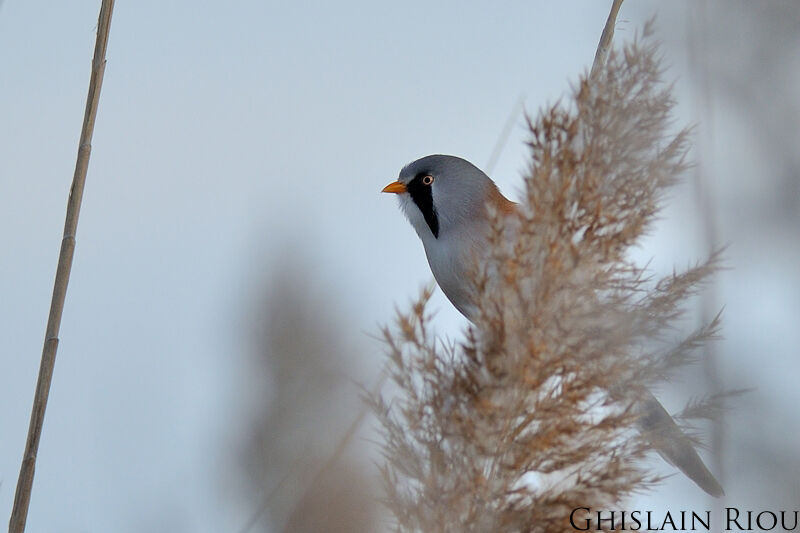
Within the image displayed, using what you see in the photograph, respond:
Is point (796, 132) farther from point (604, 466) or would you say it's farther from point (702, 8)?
point (604, 466)

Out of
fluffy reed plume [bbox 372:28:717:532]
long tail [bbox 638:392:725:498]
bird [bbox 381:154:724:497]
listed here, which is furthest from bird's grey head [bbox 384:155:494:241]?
fluffy reed plume [bbox 372:28:717:532]

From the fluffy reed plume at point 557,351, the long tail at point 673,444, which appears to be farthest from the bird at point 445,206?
the fluffy reed plume at point 557,351

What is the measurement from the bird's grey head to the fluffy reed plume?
84 cm

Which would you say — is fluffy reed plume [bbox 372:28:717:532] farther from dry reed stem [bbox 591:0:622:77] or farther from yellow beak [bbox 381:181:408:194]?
yellow beak [bbox 381:181:408:194]

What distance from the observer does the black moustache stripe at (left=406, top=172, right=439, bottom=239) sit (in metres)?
1.56

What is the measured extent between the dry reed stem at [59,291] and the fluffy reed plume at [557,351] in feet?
0.89

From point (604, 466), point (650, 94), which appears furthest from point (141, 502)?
point (650, 94)

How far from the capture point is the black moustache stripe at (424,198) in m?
1.56

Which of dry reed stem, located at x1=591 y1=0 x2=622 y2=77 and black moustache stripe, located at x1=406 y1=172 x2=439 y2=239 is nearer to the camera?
dry reed stem, located at x1=591 y1=0 x2=622 y2=77

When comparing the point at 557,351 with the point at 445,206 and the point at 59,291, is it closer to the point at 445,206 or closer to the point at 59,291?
the point at 59,291

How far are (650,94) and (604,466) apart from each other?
0.30 meters

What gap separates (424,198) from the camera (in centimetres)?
157

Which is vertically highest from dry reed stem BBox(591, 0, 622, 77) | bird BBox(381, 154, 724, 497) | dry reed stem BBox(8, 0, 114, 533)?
bird BBox(381, 154, 724, 497)

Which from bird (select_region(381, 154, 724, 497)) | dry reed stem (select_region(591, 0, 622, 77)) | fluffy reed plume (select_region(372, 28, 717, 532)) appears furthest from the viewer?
bird (select_region(381, 154, 724, 497))
